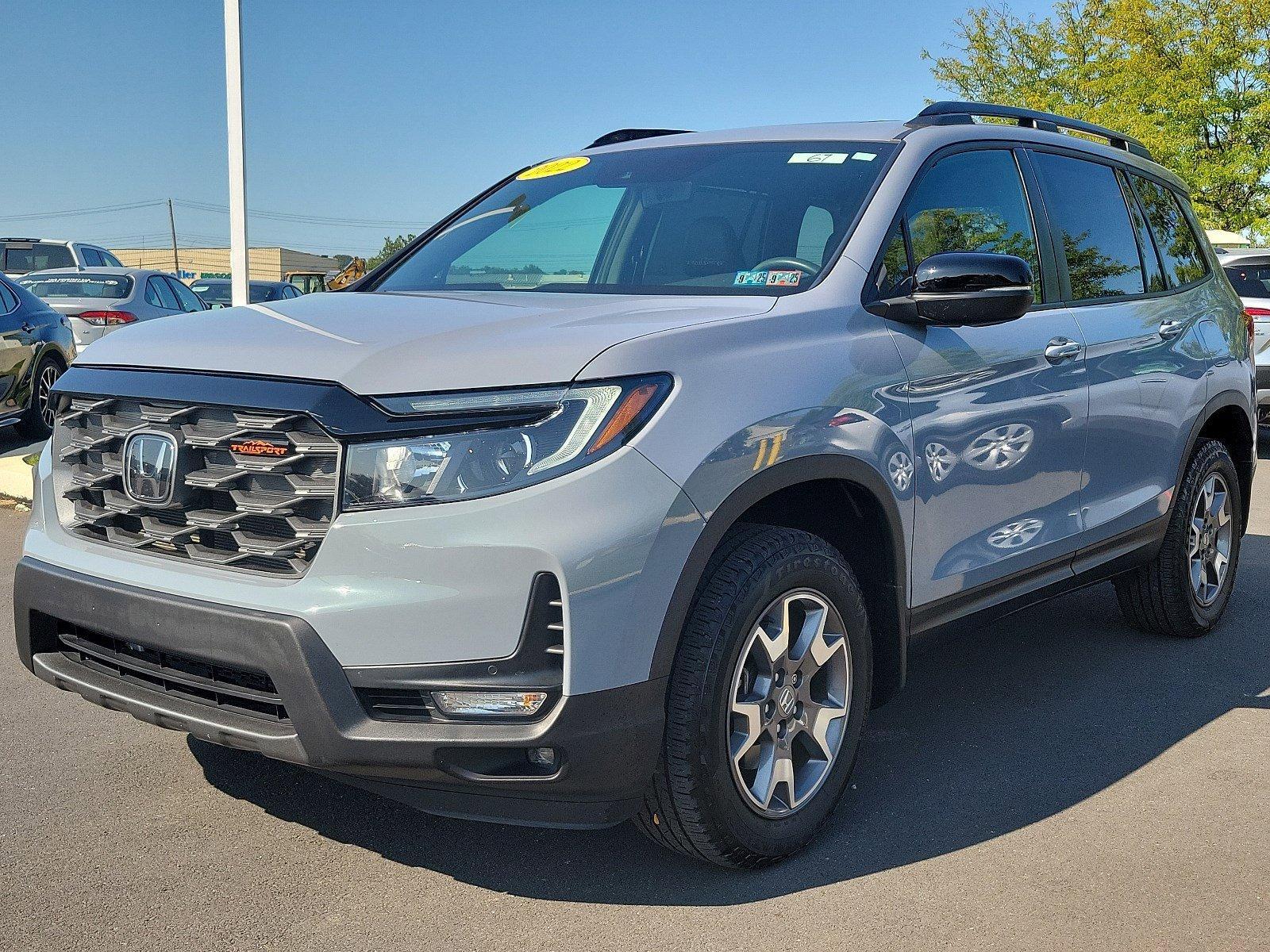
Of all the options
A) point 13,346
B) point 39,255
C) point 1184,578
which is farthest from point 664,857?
point 39,255

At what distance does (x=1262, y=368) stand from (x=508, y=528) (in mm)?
10263

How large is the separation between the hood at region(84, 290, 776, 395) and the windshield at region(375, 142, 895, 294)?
0.92 feet

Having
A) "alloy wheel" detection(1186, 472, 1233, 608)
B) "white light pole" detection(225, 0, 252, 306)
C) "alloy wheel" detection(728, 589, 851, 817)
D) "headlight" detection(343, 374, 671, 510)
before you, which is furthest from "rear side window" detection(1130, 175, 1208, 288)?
"white light pole" detection(225, 0, 252, 306)

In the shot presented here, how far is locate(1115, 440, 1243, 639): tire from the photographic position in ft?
17.0

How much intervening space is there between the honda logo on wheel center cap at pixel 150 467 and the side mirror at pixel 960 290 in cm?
180

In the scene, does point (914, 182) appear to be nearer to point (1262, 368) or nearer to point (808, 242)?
point (808, 242)

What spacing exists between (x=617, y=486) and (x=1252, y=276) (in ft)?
34.9

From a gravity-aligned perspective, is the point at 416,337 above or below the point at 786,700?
above

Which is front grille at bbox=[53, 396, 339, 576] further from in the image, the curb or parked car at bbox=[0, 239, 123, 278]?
parked car at bbox=[0, 239, 123, 278]

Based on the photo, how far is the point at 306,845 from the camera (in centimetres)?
328

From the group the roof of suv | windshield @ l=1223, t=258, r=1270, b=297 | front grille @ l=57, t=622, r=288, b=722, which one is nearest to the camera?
front grille @ l=57, t=622, r=288, b=722

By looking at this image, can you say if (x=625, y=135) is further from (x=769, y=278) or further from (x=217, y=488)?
(x=217, y=488)

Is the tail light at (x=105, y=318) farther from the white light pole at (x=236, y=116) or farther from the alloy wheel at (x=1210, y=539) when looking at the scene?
the alloy wheel at (x=1210, y=539)

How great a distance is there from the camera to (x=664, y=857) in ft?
10.8
